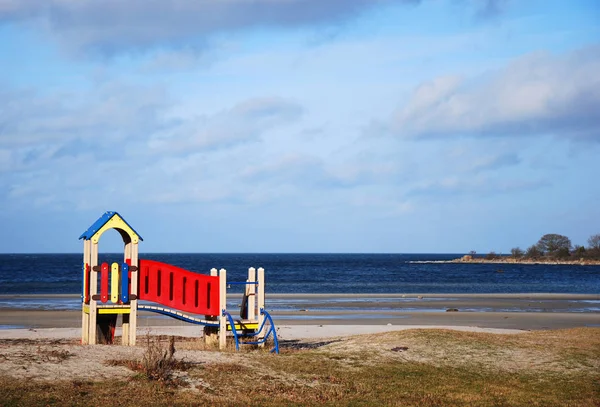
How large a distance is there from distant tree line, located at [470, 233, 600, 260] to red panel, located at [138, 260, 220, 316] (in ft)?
499

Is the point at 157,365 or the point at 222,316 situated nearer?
the point at 157,365

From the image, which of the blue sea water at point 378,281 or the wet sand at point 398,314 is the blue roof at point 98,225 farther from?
the blue sea water at point 378,281

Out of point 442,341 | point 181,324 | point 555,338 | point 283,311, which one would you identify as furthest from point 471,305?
point 442,341

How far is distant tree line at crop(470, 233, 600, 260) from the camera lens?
16112 centimetres

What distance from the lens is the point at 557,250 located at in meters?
165

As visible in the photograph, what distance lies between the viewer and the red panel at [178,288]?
1766cm

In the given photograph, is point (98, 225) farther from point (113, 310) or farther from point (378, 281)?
point (378, 281)

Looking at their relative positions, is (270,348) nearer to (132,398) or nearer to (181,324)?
(132,398)

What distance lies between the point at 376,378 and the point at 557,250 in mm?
161101

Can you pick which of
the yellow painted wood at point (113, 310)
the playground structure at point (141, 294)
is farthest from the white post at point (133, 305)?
the yellow painted wood at point (113, 310)

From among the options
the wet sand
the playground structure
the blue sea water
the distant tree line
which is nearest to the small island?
the distant tree line

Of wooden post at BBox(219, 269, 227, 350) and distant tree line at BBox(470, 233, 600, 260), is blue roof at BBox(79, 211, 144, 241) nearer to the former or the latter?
wooden post at BBox(219, 269, 227, 350)

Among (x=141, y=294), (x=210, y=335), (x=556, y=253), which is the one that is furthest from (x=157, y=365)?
(x=556, y=253)

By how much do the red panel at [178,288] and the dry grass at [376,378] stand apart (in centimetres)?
229
